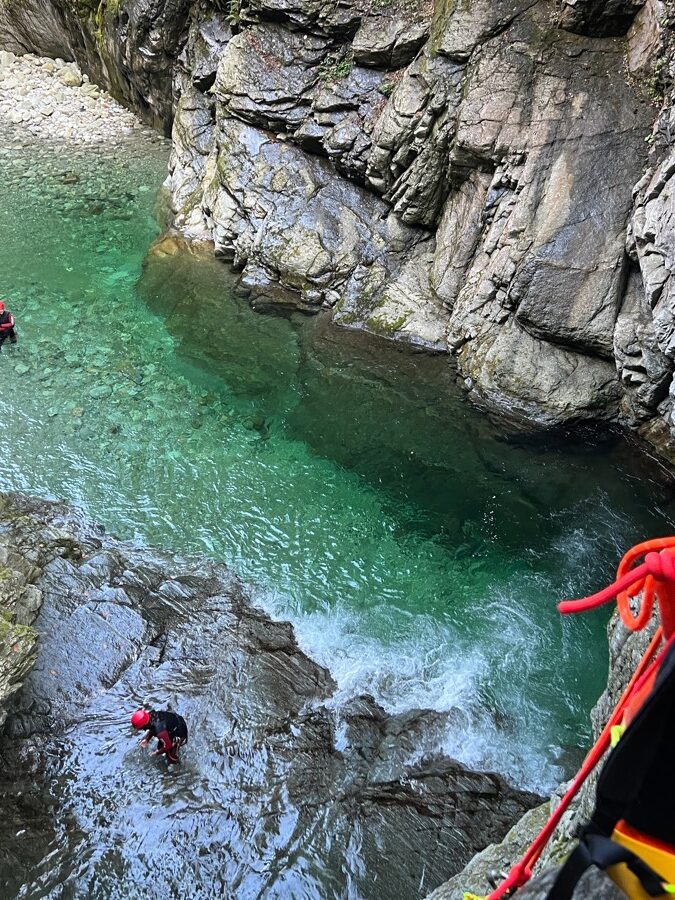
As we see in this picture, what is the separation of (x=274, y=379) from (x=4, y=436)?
17.7 feet

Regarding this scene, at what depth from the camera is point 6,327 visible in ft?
45.1

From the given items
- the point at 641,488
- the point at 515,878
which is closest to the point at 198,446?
the point at 641,488

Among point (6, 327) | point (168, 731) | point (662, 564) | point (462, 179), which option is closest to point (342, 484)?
point (168, 731)

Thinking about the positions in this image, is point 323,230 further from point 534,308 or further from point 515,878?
point 515,878

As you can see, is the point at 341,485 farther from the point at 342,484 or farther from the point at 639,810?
the point at 639,810

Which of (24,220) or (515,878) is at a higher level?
(515,878)

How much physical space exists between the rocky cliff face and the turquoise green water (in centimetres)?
108

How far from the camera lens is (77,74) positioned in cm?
2533

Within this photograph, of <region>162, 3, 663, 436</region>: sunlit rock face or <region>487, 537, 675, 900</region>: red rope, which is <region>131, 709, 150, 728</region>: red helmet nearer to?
<region>487, 537, 675, 900</region>: red rope

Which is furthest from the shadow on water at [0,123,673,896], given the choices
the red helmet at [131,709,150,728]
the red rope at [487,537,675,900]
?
the red rope at [487,537,675,900]

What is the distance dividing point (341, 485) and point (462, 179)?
7.69m

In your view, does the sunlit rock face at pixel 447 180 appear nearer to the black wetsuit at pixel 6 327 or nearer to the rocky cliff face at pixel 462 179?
the rocky cliff face at pixel 462 179

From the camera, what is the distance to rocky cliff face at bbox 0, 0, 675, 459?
12414 millimetres

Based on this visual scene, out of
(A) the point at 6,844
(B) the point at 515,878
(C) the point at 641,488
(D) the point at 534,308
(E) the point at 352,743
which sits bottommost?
(A) the point at 6,844
